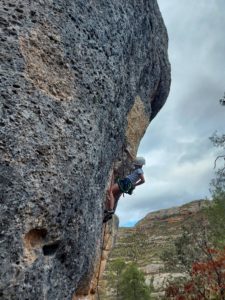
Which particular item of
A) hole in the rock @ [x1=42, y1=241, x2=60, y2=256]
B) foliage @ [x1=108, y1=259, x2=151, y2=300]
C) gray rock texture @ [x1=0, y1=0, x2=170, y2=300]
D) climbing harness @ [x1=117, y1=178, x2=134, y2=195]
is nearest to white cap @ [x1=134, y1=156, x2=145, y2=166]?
climbing harness @ [x1=117, y1=178, x2=134, y2=195]

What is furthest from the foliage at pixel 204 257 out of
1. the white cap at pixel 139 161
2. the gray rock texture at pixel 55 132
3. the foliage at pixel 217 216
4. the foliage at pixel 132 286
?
the gray rock texture at pixel 55 132

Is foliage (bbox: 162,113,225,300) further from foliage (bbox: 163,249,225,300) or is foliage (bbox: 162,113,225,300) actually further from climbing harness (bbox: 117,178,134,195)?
climbing harness (bbox: 117,178,134,195)

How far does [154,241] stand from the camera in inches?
2547

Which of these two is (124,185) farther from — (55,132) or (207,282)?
(207,282)

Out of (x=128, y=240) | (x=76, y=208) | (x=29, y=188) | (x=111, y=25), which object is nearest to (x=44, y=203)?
(x=29, y=188)

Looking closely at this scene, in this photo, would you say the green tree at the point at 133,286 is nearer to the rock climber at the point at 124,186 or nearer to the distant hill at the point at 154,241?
the distant hill at the point at 154,241

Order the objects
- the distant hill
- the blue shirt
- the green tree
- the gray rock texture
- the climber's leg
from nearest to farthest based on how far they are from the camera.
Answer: the gray rock texture < the climber's leg < the blue shirt < the green tree < the distant hill

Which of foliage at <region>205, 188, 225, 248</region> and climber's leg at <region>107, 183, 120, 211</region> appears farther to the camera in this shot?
foliage at <region>205, 188, 225, 248</region>

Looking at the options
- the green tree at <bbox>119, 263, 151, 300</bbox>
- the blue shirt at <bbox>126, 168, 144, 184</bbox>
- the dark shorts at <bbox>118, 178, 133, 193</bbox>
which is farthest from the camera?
the green tree at <bbox>119, 263, 151, 300</bbox>

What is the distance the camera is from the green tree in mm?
30938

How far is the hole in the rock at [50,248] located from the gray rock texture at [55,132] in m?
0.02

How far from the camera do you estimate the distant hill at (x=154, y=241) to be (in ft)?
131

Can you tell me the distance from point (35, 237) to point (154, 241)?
6136 centimetres

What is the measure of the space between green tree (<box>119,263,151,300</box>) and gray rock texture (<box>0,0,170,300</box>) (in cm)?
2473
